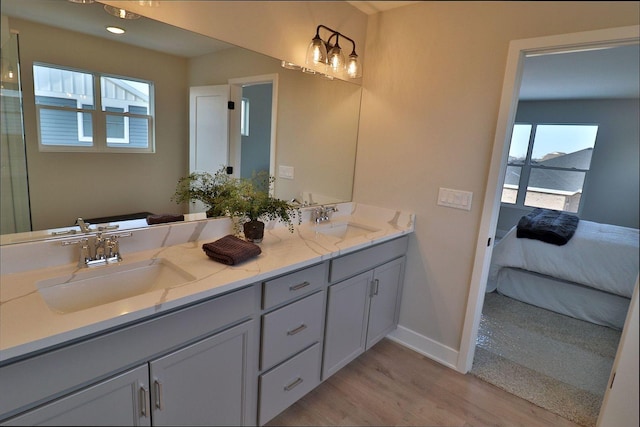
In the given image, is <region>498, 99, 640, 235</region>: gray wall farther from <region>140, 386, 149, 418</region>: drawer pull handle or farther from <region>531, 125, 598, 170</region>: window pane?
<region>140, 386, 149, 418</region>: drawer pull handle

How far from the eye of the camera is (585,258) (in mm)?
2777

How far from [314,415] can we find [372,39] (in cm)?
233

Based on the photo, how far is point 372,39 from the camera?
228 centimetres

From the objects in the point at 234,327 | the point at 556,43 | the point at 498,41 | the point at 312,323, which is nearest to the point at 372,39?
the point at 498,41

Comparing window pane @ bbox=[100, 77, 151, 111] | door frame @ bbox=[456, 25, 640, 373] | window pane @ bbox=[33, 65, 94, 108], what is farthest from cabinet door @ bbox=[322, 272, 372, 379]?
window pane @ bbox=[33, 65, 94, 108]

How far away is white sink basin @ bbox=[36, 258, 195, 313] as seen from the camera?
1100mm

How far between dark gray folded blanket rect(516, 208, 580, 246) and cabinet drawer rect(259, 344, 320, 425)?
2.43 m

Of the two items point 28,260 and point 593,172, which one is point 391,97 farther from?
point 593,172

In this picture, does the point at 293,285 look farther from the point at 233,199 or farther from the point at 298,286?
the point at 233,199

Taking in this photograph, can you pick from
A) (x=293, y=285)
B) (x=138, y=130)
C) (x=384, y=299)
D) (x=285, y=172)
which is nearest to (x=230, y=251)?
(x=293, y=285)

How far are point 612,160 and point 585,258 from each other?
220 centimetres

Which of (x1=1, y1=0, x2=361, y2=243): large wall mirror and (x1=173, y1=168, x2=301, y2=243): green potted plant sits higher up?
(x1=1, y1=0, x2=361, y2=243): large wall mirror

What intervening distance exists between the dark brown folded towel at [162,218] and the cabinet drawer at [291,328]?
0.65 meters

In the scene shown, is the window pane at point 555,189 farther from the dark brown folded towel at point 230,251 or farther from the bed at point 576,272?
the dark brown folded towel at point 230,251
